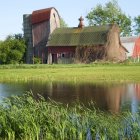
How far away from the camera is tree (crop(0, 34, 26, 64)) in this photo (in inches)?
2840

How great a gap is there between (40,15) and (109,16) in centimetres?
2932

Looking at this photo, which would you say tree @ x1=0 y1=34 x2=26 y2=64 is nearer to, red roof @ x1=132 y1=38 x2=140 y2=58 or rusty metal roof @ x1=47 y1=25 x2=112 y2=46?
rusty metal roof @ x1=47 y1=25 x2=112 y2=46

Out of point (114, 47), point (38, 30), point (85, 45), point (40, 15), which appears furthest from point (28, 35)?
point (114, 47)

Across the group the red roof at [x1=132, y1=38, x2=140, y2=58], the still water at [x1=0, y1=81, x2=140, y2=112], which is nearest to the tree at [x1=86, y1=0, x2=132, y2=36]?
the red roof at [x1=132, y1=38, x2=140, y2=58]

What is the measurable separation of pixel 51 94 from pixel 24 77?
14243 mm

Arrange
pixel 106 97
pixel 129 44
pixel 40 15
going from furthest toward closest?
1. pixel 129 44
2. pixel 40 15
3. pixel 106 97

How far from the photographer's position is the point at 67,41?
240ft

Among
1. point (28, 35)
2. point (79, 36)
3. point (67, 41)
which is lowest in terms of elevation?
point (67, 41)

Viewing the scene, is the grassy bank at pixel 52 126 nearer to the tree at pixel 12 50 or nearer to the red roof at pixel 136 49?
the tree at pixel 12 50

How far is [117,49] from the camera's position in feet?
240

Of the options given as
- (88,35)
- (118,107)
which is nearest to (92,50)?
(88,35)

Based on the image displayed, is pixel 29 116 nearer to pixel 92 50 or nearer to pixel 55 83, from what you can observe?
pixel 55 83

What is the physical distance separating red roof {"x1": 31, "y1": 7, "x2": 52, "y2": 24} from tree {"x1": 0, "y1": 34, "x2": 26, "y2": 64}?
4.17 metres

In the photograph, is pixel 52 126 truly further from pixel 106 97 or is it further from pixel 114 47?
pixel 114 47
